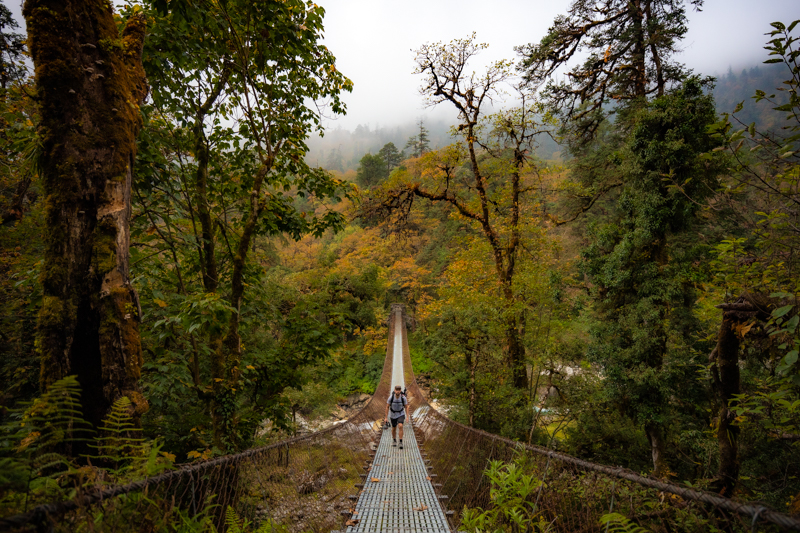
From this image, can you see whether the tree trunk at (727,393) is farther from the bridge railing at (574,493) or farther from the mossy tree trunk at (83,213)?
the mossy tree trunk at (83,213)

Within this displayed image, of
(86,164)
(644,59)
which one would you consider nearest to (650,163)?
(644,59)

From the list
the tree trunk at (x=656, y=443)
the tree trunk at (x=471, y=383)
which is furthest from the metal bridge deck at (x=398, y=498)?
the tree trunk at (x=656, y=443)

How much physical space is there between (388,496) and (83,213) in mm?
3132

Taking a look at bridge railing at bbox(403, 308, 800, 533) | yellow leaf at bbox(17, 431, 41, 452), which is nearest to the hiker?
bridge railing at bbox(403, 308, 800, 533)

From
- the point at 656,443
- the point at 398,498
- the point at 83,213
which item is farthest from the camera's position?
the point at 656,443

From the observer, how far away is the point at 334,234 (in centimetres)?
423

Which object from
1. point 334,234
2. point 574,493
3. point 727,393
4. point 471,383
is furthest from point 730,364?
point 334,234

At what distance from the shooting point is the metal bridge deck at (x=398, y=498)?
7.86ft

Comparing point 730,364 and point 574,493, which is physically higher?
point 730,364

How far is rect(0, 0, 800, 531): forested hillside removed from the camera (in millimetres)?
1104

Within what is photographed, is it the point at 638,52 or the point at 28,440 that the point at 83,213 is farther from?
the point at 638,52

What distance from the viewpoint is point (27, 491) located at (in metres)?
0.67

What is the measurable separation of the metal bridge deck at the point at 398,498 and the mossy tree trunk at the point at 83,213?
7.13ft

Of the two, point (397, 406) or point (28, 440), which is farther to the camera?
point (397, 406)
